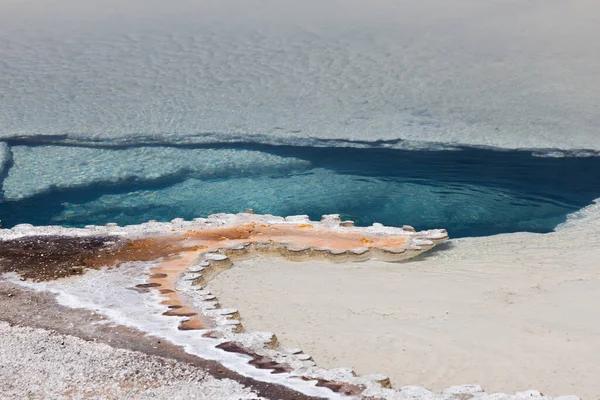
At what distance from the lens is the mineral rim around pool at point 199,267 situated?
3.49 meters

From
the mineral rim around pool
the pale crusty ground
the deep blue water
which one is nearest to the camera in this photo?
the pale crusty ground

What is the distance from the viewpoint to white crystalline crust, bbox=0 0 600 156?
786cm

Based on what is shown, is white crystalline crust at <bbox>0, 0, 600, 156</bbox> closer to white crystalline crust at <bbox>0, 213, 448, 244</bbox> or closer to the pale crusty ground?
white crystalline crust at <bbox>0, 213, 448, 244</bbox>

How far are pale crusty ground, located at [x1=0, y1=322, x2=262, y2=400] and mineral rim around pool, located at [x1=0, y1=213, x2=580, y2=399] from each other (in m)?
0.17

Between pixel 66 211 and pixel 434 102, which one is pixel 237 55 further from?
pixel 66 211

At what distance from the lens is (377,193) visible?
23.6ft

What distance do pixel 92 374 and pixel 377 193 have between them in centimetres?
405

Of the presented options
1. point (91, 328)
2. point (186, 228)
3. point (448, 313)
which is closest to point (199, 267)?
point (186, 228)

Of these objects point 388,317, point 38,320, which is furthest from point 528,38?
point 38,320

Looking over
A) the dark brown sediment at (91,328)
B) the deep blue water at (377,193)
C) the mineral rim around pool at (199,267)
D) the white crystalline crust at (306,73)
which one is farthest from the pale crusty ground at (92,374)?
the white crystalline crust at (306,73)

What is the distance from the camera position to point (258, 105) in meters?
8.36

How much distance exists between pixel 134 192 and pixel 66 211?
0.60 metres

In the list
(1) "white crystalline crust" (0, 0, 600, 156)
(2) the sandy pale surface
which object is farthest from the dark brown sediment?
(1) "white crystalline crust" (0, 0, 600, 156)

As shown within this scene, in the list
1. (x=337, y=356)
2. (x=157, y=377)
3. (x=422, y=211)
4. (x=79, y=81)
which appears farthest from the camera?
(x=79, y=81)
